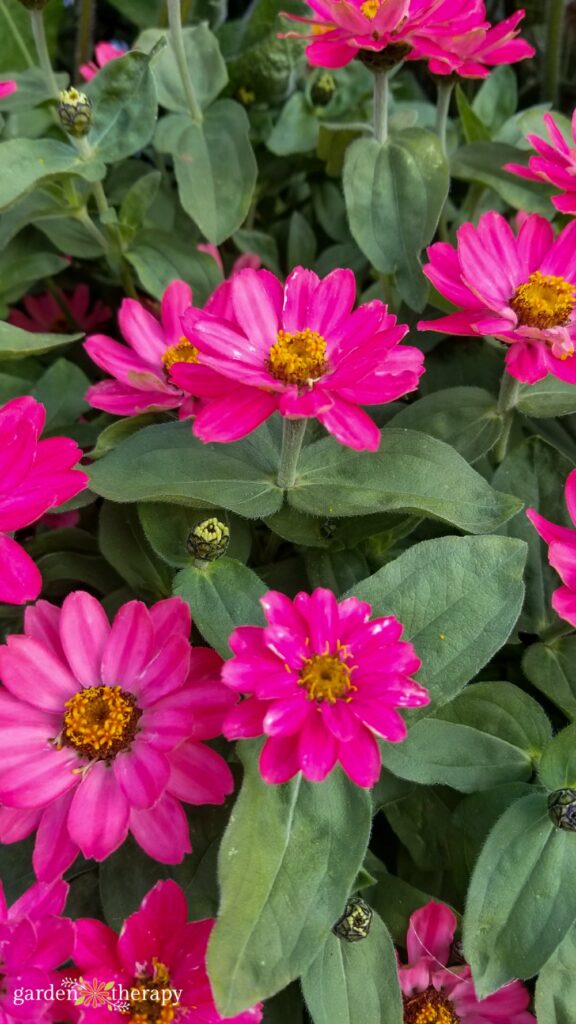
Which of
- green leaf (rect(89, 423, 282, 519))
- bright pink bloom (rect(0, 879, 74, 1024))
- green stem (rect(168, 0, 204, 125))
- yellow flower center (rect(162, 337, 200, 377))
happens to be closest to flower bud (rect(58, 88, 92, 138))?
green stem (rect(168, 0, 204, 125))

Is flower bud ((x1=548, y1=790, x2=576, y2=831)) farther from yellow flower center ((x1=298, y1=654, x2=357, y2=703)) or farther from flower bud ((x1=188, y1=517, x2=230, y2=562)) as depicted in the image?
flower bud ((x1=188, y1=517, x2=230, y2=562))

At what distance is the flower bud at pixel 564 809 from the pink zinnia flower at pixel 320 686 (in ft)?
0.55

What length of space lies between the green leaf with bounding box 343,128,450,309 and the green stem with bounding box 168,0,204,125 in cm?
20

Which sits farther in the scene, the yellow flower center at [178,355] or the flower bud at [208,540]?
the yellow flower center at [178,355]

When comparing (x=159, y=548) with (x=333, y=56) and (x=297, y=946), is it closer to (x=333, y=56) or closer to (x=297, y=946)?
(x=297, y=946)

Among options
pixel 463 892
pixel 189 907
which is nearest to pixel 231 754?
pixel 189 907

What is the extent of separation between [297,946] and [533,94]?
51.8 inches

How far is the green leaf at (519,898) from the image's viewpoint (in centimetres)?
59

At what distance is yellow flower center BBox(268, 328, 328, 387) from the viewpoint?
627 millimetres

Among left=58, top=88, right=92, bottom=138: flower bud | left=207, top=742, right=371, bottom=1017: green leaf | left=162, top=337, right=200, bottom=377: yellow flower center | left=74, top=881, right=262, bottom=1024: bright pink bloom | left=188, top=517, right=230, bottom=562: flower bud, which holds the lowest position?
left=74, top=881, right=262, bottom=1024: bright pink bloom

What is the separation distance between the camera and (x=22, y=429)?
623mm

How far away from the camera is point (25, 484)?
0.63m

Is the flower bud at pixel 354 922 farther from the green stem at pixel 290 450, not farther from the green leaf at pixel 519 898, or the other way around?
the green stem at pixel 290 450

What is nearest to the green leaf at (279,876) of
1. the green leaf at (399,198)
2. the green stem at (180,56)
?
the green leaf at (399,198)
